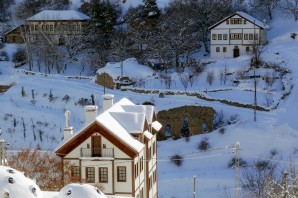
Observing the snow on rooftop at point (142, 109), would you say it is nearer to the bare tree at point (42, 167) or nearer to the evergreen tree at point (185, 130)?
the bare tree at point (42, 167)

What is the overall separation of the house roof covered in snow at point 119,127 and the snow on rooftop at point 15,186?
15.5m

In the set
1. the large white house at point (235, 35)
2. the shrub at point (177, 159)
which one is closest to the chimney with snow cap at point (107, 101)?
the shrub at point (177, 159)

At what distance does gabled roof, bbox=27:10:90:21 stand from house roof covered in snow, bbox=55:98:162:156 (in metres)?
41.9

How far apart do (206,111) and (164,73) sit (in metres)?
12.0

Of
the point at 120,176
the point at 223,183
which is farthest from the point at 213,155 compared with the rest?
the point at 120,176

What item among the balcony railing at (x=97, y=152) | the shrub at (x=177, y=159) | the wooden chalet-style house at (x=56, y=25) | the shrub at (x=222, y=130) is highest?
the wooden chalet-style house at (x=56, y=25)

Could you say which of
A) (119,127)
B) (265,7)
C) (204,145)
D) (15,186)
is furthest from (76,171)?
(265,7)

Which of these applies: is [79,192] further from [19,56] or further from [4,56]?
[4,56]

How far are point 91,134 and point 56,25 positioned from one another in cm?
4558

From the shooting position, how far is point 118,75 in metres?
62.6

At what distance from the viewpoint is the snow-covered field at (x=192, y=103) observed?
4553 cm

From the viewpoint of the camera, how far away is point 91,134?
2966 cm

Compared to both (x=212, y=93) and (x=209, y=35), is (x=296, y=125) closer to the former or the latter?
(x=212, y=93)

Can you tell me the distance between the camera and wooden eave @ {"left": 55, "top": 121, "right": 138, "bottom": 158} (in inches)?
1161
